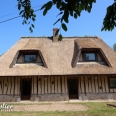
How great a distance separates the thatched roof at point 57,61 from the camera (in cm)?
1322

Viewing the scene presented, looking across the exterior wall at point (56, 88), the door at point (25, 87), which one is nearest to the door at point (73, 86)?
the exterior wall at point (56, 88)

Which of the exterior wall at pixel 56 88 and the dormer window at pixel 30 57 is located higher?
the dormer window at pixel 30 57

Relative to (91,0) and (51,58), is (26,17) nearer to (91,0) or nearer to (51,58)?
(91,0)

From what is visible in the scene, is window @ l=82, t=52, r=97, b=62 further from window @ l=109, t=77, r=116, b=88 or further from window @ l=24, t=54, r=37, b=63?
window @ l=24, t=54, r=37, b=63

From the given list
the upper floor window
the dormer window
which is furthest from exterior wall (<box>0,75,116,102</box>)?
the upper floor window

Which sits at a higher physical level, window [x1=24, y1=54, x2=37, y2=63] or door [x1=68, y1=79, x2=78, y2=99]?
window [x1=24, y1=54, x2=37, y2=63]

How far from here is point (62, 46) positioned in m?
16.5

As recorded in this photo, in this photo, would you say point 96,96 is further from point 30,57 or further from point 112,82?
point 30,57

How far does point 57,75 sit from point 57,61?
1.84m

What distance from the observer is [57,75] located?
1308cm

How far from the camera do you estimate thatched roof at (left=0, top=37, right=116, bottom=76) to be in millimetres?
13219

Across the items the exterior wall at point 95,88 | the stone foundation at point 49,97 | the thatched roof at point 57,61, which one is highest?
the thatched roof at point 57,61

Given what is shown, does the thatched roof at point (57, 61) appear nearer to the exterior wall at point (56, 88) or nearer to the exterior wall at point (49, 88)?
the exterior wall at point (56, 88)

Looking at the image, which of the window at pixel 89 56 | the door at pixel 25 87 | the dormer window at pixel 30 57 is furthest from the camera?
the window at pixel 89 56
